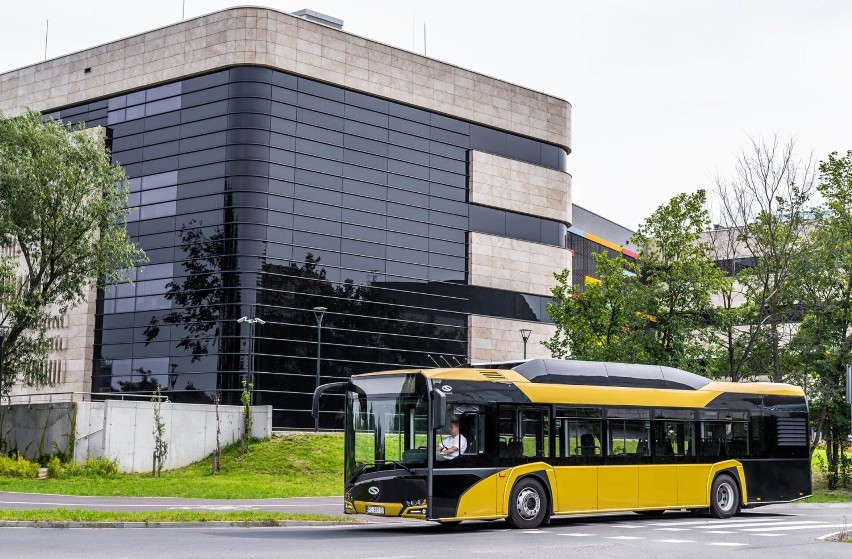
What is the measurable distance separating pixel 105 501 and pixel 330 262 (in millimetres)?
27591

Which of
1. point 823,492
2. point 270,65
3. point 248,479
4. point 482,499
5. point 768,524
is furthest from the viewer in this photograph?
point 270,65

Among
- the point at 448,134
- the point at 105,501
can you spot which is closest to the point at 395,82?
the point at 448,134

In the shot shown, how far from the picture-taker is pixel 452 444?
18203 millimetres

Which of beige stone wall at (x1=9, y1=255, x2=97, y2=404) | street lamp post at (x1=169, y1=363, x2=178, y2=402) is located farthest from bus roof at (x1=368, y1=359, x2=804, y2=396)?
beige stone wall at (x1=9, y1=255, x2=97, y2=404)

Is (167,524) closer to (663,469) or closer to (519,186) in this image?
(663,469)

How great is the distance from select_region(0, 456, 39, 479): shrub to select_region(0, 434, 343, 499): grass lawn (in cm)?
127

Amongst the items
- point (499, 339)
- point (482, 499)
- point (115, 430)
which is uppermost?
point (499, 339)

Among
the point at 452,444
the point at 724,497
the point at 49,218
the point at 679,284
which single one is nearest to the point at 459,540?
the point at 452,444

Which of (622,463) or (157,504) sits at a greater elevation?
(622,463)

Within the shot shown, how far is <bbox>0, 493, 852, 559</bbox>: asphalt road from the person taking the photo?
13883 mm

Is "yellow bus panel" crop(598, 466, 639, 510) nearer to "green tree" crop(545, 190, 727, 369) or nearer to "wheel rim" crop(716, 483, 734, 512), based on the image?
"wheel rim" crop(716, 483, 734, 512)

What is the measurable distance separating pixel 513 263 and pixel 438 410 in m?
44.4

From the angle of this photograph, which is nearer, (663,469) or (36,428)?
(663,469)

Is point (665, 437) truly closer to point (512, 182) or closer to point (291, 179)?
point (291, 179)
